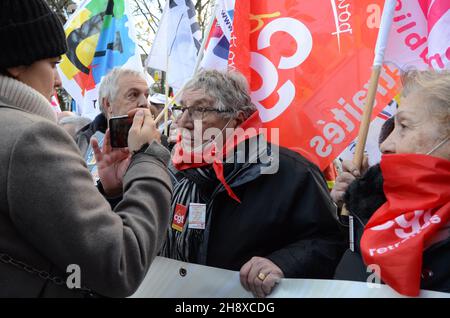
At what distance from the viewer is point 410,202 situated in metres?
1.68

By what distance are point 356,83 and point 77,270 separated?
6.34ft

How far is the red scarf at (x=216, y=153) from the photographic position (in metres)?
2.37

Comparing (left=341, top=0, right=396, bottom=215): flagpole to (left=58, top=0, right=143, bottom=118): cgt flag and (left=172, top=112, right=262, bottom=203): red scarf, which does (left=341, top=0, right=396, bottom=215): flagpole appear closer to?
(left=172, top=112, right=262, bottom=203): red scarf

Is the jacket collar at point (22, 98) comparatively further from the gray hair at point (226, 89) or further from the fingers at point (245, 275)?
the gray hair at point (226, 89)

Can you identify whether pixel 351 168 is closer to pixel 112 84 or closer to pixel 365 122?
pixel 365 122

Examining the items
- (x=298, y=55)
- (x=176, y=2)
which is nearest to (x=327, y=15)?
(x=298, y=55)

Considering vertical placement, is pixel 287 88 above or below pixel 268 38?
below

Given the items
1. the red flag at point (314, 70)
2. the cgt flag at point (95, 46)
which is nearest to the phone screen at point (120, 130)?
the red flag at point (314, 70)

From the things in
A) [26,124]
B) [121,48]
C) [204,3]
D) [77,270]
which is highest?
[26,124]

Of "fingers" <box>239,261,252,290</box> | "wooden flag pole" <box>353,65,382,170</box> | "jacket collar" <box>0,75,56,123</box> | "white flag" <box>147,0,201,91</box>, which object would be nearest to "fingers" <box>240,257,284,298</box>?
"fingers" <box>239,261,252,290</box>

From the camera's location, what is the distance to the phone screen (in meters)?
1.79

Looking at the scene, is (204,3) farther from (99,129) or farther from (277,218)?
(277,218)

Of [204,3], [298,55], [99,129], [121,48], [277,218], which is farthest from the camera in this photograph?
Result: [204,3]
